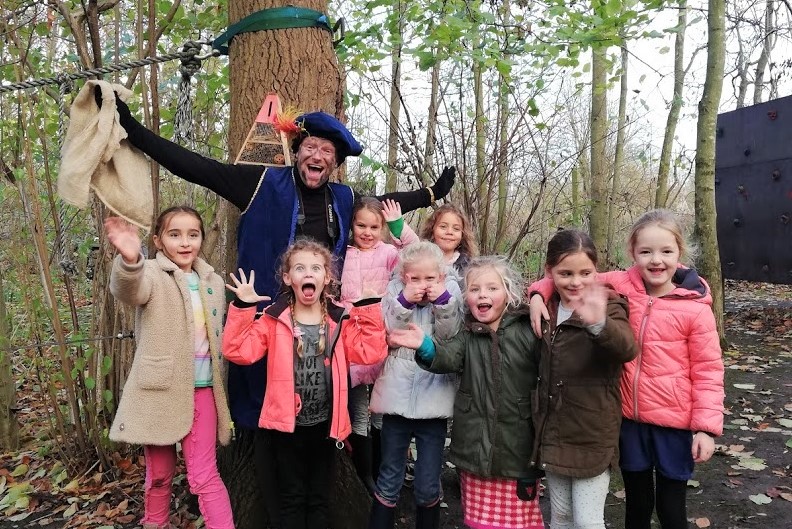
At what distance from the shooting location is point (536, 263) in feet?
27.4

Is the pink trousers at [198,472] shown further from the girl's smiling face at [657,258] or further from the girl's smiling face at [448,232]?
the girl's smiling face at [657,258]

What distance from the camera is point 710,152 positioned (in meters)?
6.11

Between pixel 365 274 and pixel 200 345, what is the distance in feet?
2.93

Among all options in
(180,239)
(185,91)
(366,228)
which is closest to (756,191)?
(366,228)

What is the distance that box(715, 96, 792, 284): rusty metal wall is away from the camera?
7.40 metres

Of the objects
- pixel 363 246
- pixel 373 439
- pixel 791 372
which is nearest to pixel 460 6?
pixel 363 246

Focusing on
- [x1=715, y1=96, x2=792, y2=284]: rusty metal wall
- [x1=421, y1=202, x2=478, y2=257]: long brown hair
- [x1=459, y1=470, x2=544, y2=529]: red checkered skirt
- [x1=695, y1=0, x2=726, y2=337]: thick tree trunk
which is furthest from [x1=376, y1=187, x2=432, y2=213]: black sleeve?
[x1=715, y1=96, x2=792, y2=284]: rusty metal wall

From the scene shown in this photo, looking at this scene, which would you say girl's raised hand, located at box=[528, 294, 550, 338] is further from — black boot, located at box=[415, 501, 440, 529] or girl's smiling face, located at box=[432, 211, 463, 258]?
black boot, located at box=[415, 501, 440, 529]

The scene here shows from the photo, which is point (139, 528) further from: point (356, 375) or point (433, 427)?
point (433, 427)

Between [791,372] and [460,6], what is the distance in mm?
4794

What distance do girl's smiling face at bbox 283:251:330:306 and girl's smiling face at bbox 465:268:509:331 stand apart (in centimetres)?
67

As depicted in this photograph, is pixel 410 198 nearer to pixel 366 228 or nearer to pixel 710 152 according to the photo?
pixel 366 228

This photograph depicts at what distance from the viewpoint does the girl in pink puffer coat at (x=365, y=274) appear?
2.94m

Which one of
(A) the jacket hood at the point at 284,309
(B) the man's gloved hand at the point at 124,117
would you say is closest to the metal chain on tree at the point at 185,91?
(B) the man's gloved hand at the point at 124,117
